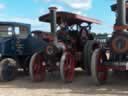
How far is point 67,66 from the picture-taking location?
11.3 m

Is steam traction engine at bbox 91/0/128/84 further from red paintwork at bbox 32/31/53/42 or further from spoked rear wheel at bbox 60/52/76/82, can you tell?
red paintwork at bbox 32/31/53/42

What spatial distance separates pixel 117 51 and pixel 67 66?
1773 mm

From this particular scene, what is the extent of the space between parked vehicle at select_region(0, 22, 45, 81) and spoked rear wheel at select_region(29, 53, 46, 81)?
2.50 feet

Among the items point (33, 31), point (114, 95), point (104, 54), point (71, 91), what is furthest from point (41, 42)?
point (114, 95)

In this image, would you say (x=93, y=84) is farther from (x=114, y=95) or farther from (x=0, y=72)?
(x=0, y=72)

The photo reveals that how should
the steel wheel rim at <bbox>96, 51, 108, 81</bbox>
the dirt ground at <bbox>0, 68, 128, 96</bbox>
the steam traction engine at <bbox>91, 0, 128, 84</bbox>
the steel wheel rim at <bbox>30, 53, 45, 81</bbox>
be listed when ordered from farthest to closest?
the steel wheel rim at <bbox>30, 53, 45, 81</bbox> → the steel wheel rim at <bbox>96, 51, 108, 81</bbox> → the steam traction engine at <bbox>91, 0, 128, 84</bbox> → the dirt ground at <bbox>0, 68, 128, 96</bbox>

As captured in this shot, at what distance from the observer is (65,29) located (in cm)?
1242

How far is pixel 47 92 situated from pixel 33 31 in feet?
12.7

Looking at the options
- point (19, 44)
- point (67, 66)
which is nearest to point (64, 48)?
point (67, 66)

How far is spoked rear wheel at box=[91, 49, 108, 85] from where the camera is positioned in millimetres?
10383

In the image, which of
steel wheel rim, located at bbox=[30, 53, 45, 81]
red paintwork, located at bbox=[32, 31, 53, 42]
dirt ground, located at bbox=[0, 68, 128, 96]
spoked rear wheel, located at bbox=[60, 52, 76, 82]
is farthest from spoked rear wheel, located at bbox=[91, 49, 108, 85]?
steel wheel rim, located at bbox=[30, 53, 45, 81]

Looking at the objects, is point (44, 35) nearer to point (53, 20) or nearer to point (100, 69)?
point (53, 20)

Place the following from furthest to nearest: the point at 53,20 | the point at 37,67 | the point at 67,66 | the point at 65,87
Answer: the point at 37,67, the point at 53,20, the point at 67,66, the point at 65,87

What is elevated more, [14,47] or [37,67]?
[14,47]
